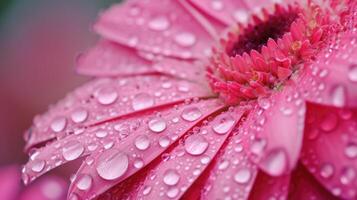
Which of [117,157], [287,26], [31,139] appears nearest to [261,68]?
[287,26]

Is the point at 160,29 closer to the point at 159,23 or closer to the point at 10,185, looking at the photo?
the point at 159,23

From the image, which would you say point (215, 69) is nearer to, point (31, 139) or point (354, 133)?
point (31, 139)

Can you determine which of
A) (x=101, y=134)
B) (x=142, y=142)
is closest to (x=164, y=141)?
(x=142, y=142)

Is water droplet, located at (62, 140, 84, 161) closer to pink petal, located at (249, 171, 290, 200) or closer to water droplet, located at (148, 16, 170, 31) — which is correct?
pink petal, located at (249, 171, 290, 200)

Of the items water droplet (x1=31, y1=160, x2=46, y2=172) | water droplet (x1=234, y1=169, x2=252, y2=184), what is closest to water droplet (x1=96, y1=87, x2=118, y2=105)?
water droplet (x1=31, y1=160, x2=46, y2=172)

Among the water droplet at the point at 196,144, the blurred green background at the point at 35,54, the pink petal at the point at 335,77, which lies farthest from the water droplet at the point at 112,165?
the blurred green background at the point at 35,54

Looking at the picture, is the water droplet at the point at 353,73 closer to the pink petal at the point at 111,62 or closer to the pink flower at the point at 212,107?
the pink flower at the point at 212,107
